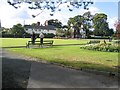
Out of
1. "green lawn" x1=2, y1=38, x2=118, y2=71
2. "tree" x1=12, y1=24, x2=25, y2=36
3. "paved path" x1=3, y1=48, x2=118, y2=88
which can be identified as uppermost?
"tree" x1=12, y1=24, x2=25, y2=36

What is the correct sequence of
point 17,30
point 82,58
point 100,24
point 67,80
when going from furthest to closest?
point 100,24, point 17,30, point 82,58, point 67,80

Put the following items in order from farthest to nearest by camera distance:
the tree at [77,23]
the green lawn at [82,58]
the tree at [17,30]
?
the tree at [77,23], the tree at [17,30], the green lawn at [82,58]

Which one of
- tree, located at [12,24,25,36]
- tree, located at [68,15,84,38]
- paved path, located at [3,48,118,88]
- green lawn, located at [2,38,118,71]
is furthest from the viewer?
tree, located at [68,15,84,38]

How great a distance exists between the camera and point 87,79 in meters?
11.9

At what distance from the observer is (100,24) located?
4466 inches

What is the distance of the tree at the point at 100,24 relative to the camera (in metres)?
114

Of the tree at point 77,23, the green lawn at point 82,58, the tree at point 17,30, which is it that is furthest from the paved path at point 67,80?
the tree at point 77,23

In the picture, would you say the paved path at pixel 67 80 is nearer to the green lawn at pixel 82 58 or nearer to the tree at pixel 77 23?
the green lawn at pixel 82 58

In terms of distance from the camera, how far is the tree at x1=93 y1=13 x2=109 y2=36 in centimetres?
11388

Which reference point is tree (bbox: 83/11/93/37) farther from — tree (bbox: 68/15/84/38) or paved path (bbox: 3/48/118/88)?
paved path (bbox: 3/48/118/88)

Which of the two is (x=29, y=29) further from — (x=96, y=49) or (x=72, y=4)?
(x=72, y=4)

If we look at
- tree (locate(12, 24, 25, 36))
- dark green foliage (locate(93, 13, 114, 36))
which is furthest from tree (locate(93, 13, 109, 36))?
tree (locate(12, 24, 25, 36))

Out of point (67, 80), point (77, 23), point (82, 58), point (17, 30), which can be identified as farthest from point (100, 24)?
point (67, 80)

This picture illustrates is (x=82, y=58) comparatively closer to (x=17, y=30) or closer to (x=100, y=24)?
(x=17, y=30)
